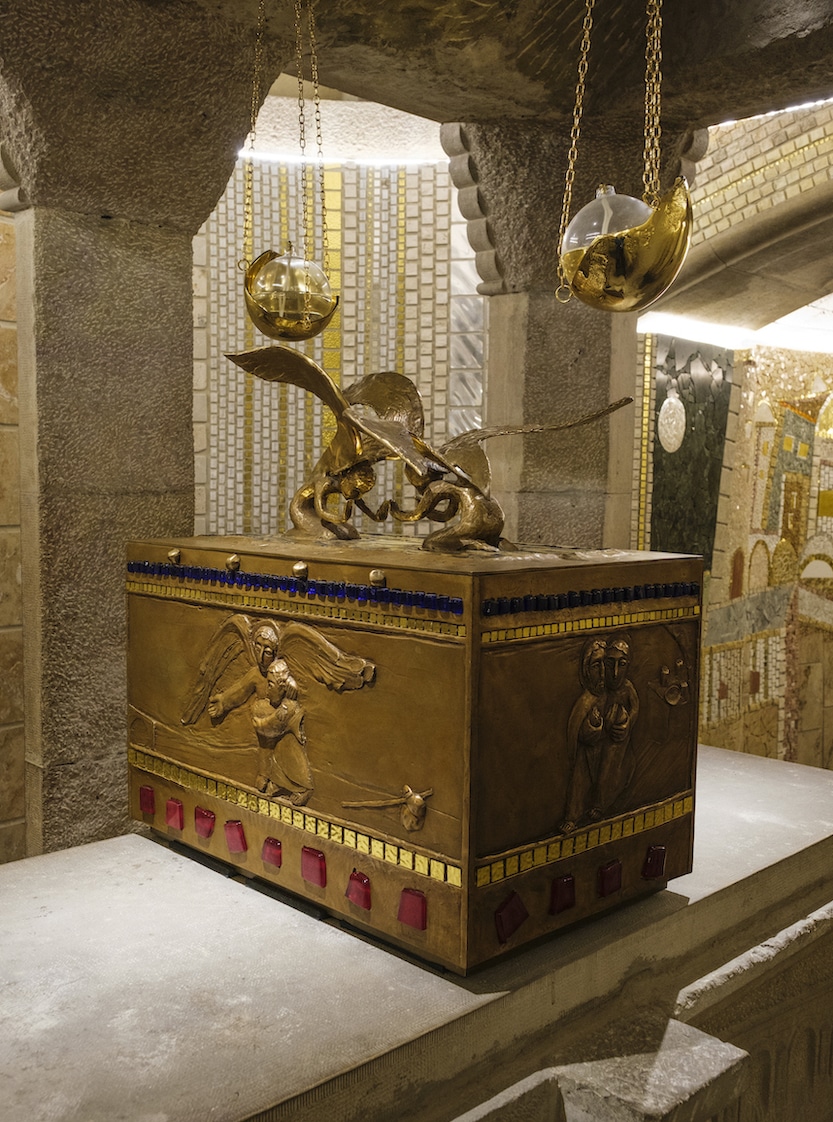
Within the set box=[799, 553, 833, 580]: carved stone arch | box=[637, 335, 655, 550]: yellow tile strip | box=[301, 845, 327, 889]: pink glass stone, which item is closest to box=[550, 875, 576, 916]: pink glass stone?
box=[301, 845, 327, 889]: pink glass stone

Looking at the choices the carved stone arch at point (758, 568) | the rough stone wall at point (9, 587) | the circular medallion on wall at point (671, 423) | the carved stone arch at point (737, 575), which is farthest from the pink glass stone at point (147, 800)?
the carved stone arch at point (758, 568)

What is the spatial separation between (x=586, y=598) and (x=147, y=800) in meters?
1.26

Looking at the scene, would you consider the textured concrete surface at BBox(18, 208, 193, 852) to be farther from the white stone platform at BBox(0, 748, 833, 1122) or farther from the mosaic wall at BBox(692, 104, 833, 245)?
the mosaic wall at BBox(692, 104, 833, 245)

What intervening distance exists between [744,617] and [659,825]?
15.1ft

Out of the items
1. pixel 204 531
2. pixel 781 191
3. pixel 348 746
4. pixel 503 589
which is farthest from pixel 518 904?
pixel 781 191

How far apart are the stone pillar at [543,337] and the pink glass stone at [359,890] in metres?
1.80

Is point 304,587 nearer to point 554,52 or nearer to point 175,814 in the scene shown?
point 175,814

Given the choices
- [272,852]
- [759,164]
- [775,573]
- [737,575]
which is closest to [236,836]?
[272,852]

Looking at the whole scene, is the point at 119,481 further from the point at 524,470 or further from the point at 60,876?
the point at 524,470

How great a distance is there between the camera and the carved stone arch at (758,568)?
6570mm

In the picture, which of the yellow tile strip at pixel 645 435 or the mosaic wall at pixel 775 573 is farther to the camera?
the mosaic wall at pixel 775 573

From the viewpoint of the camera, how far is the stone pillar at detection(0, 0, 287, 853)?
2580mm

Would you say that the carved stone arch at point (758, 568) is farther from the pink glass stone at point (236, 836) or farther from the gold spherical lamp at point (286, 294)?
the pink glass stone at point (236, 836)

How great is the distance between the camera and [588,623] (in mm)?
1946
